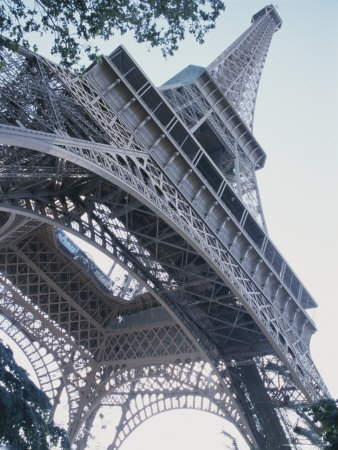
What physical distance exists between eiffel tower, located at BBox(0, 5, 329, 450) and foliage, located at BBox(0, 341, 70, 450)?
16.6ft

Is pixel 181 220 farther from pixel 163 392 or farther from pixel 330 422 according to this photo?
pixel 163 392

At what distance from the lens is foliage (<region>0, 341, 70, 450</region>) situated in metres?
8.70

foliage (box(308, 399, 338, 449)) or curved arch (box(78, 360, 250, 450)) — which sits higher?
curved arch (box(78, 360, 250, 450))

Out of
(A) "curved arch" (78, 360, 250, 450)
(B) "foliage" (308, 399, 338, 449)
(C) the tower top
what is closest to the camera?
(B) "foliage" (308, 399, 338, 449)

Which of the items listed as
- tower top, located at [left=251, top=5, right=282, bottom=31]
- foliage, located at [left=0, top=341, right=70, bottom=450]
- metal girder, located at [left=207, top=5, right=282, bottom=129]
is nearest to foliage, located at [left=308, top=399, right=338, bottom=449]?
foliage, located at [left=0, top=341, right=70, bottom=450]

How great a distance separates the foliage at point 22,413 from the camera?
8.70m

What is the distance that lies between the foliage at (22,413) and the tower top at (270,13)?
1727 inches

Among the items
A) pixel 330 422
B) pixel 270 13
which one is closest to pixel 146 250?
pixel 330 422

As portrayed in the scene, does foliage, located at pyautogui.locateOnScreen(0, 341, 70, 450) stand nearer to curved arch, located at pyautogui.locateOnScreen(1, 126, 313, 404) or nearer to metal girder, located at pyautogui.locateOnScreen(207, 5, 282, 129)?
curved arch, located at pyautogui.locateOnScreen(1, 126, 313, 404)

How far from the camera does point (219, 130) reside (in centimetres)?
2498

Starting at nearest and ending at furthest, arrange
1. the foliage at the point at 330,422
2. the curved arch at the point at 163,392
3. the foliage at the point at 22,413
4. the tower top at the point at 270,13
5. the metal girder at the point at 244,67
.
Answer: the foliage at the point at 330,422, the foliage at the point at 22,413, the curved arch at the point at 163,392, the metal girder at the point at 244,67, the tower top at the point at 270,13

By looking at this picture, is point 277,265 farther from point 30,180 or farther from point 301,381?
point 30,180

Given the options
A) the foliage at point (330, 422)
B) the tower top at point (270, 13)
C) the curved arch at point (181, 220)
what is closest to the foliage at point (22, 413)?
the curved arch at point (181, 220)

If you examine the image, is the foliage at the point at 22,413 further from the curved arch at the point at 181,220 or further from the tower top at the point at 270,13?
the tower top at the point at 270,13
